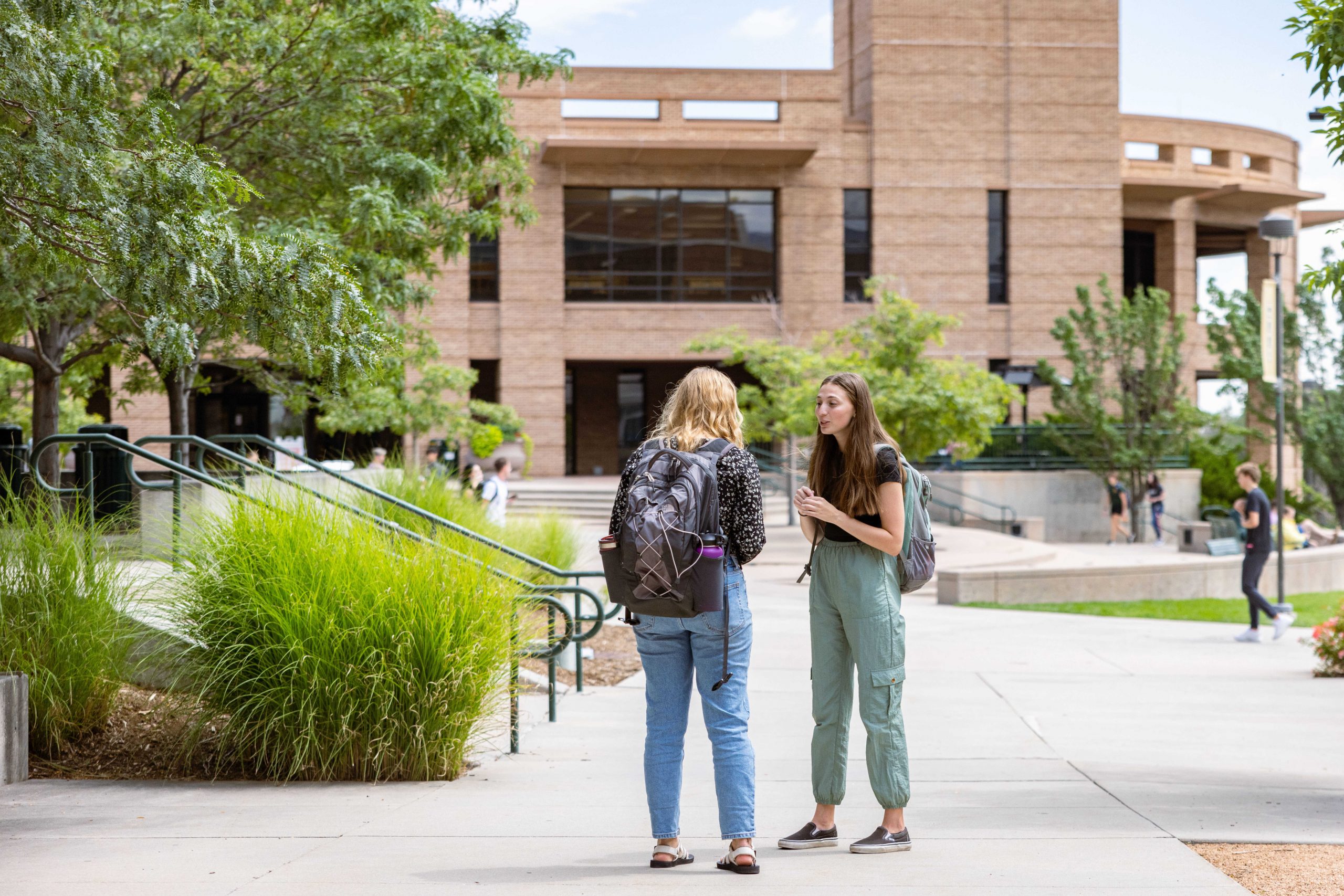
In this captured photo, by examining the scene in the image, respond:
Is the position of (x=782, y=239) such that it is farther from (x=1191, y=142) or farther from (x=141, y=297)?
(x=141, y=297)

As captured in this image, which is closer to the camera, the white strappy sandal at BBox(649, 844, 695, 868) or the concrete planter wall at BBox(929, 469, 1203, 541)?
the white strappy sandal at BBox(649, 844, 695, 868)

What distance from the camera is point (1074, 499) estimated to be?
3341cm

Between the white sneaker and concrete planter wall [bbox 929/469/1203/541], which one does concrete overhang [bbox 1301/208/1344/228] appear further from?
the white sneaker

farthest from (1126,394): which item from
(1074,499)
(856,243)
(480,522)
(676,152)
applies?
(480,522)

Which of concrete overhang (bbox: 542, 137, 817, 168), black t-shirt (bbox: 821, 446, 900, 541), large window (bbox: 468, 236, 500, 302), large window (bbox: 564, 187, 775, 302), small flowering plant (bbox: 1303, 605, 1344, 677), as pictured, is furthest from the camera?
large window (bbox: 564, 187, 775, 302)

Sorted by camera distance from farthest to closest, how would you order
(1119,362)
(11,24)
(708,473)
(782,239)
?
(782,239) < (1119,362) < (11,24) < (708,473)

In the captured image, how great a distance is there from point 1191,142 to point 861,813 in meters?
40.3

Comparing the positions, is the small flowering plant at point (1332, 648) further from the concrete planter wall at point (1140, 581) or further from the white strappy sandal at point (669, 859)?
the white strappy sandal at point (669, 859)

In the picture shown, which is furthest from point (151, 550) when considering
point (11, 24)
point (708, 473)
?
point (708, 473)

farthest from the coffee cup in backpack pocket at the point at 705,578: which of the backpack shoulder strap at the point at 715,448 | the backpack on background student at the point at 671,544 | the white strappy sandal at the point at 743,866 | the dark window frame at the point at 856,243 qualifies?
the dark window frame at the point at 856,243

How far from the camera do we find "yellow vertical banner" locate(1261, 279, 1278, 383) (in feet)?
52.9

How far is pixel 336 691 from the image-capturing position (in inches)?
225

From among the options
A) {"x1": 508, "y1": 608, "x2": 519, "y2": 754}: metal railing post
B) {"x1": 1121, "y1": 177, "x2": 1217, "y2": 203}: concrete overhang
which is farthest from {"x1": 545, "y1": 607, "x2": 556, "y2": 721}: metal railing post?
{"x1": 1121, "y1": 177, "x2": 1217, "y2": 203}: concrete overhang

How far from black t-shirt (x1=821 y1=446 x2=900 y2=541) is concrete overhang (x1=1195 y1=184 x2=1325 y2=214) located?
3897 cm
